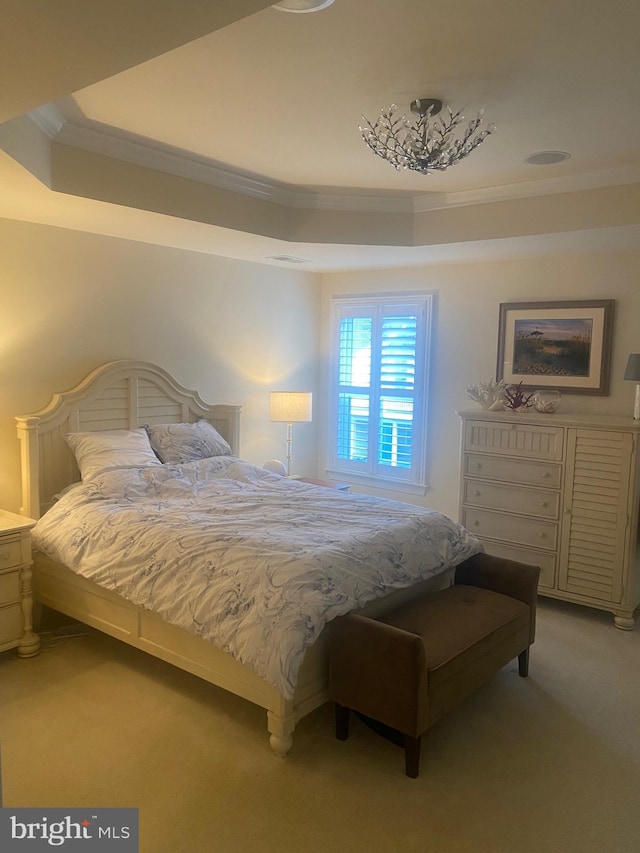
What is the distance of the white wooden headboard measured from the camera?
11.9ft

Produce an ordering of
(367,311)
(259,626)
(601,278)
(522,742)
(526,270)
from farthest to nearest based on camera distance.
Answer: (367,311) < (526,270) < (601,278) < (522,742) < (259,626)

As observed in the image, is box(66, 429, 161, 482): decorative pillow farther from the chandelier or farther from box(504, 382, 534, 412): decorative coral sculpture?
box(504, 382, 534, 412): decorative coral sculpture

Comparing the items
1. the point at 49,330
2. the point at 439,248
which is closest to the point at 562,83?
the point at 439,248

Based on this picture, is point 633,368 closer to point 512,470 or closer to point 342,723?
point 512,470

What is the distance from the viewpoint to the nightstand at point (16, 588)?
314cm

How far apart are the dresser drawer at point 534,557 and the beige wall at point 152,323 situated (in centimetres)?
217

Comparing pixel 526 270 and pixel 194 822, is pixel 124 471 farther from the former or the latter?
pixel 526 270

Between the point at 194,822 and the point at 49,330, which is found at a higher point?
the point at 49,330

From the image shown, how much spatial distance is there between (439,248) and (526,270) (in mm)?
793

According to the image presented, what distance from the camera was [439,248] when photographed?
4289 millimetres

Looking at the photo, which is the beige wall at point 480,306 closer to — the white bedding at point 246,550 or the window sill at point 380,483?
the window sill at point 380,483

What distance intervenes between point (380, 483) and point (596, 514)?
82.5 inches

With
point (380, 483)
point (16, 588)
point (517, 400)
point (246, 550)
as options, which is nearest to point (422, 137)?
point (246, 550)

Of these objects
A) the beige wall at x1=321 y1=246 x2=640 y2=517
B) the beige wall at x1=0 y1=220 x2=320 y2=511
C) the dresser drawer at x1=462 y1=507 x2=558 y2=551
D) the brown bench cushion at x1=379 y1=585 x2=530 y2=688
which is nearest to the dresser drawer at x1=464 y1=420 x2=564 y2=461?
the dresser drawer at x1=462 y1=507 x2=558 y2=551
